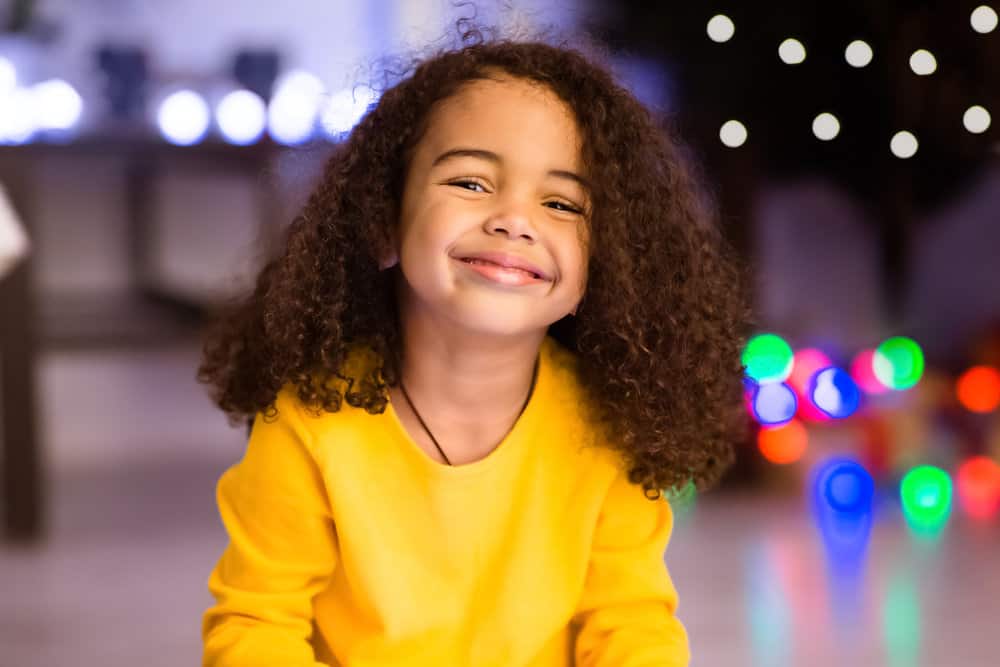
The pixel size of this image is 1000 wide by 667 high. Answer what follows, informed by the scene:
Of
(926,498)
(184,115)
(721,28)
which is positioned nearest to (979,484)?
(926,498)

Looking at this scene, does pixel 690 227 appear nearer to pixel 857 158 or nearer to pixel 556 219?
pixel 556 219

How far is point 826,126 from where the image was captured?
1.51 m

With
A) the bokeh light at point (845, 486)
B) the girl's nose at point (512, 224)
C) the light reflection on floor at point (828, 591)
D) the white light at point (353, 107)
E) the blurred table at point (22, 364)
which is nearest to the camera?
the girl's nose at point (512, 224)

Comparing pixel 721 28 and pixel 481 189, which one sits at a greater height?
pixel 721 28

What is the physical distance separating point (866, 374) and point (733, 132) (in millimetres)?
449

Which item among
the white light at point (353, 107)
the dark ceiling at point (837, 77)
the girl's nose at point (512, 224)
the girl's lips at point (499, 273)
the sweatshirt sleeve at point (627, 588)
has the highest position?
the dark ceiling at point (837, 77)

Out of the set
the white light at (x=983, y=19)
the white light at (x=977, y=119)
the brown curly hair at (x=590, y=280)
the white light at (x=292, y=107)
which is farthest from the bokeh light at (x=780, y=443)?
the brown curly hair at (x=590, y=280)

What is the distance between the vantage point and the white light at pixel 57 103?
5.97 feet

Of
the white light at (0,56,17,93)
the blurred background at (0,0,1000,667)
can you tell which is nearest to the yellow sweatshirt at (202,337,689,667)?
the blurred background at (0,0,1000,667)

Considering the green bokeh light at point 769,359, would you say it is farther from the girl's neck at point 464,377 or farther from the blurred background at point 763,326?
the girl's neck at point 464,377

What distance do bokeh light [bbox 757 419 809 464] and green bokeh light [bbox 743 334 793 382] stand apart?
0.31 ft

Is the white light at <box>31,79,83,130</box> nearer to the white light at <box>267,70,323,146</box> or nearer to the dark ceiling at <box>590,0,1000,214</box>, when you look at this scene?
the white light at <box>267,70,323,146</box>

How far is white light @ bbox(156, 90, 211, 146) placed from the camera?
1.84 metres

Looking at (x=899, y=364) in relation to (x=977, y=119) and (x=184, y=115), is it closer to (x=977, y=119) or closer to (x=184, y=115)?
(x=977, y=119)
